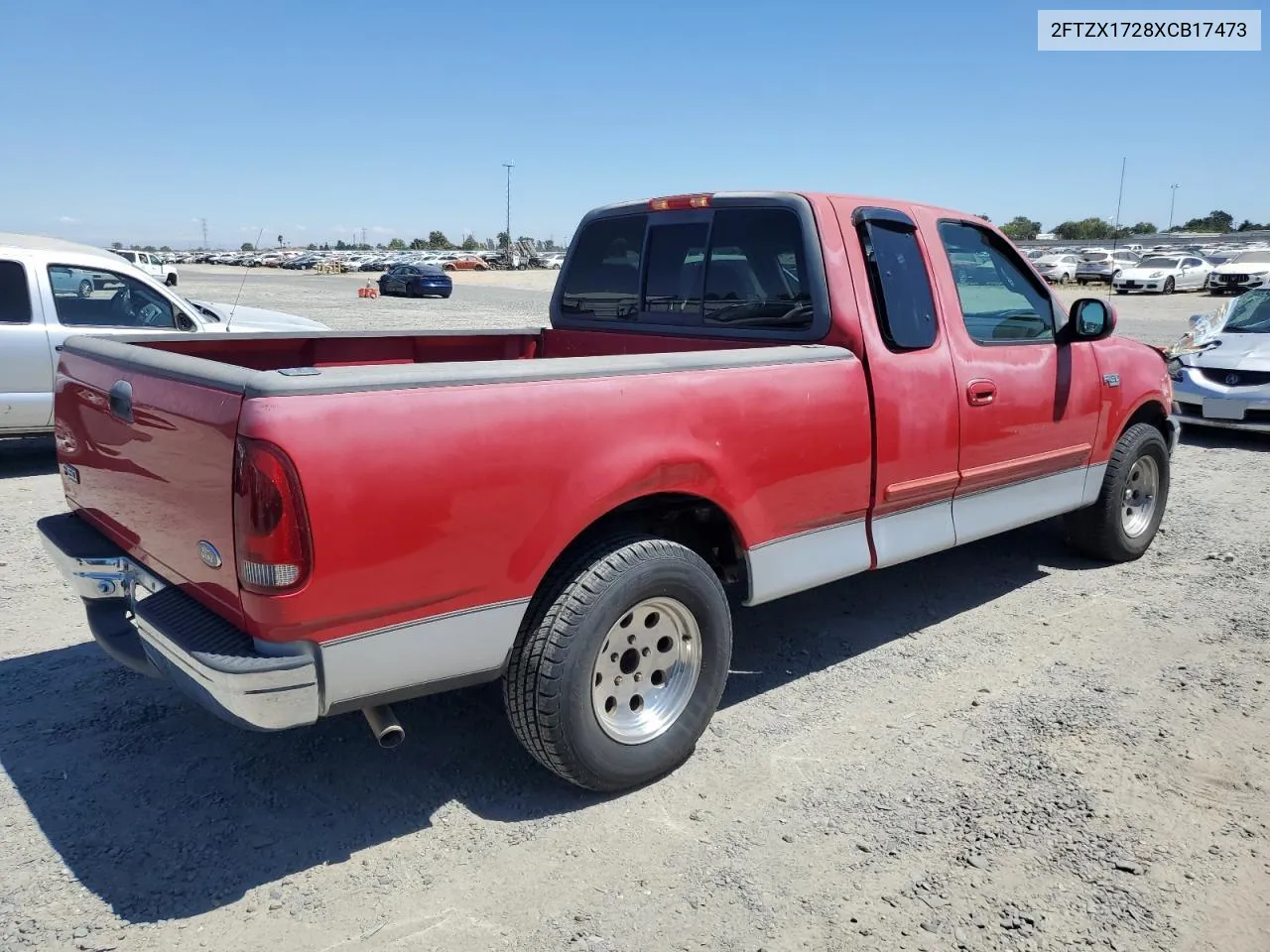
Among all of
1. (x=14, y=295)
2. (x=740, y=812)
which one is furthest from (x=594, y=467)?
(x=14, y=295)

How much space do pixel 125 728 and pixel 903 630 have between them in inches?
136

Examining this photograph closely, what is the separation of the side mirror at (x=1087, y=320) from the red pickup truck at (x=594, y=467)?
18 millimetres

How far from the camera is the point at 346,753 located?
363 centimetres

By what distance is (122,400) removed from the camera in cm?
310

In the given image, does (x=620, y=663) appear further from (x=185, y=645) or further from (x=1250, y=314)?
(x=1250, y=314)

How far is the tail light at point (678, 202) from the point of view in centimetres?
446

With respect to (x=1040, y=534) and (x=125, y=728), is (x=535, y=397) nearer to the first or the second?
(x=125, y=728)

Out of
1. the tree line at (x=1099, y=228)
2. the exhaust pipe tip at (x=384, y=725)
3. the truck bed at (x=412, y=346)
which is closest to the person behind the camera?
the exhaust pipe tip at (x=384, y=725)

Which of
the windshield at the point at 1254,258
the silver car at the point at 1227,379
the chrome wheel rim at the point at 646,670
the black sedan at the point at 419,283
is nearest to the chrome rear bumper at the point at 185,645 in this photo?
the chrome wheel rim at the point at 646,670

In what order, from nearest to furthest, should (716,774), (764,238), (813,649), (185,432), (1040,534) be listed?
1. (185,432)
2. (716,774)
3. (764,238)
4. (813,649)
5. (1040,534)

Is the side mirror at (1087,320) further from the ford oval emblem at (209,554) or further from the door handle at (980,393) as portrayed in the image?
the ford oval emblem at (209,554)

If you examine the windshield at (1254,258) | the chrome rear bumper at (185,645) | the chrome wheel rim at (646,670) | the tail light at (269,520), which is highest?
the windshield at (1254,258)

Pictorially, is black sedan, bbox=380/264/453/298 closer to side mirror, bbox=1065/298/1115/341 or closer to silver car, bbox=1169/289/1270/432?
silver car, bbox=1169/289/1270/432

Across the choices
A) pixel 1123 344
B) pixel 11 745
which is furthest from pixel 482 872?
pixel 1123 344
